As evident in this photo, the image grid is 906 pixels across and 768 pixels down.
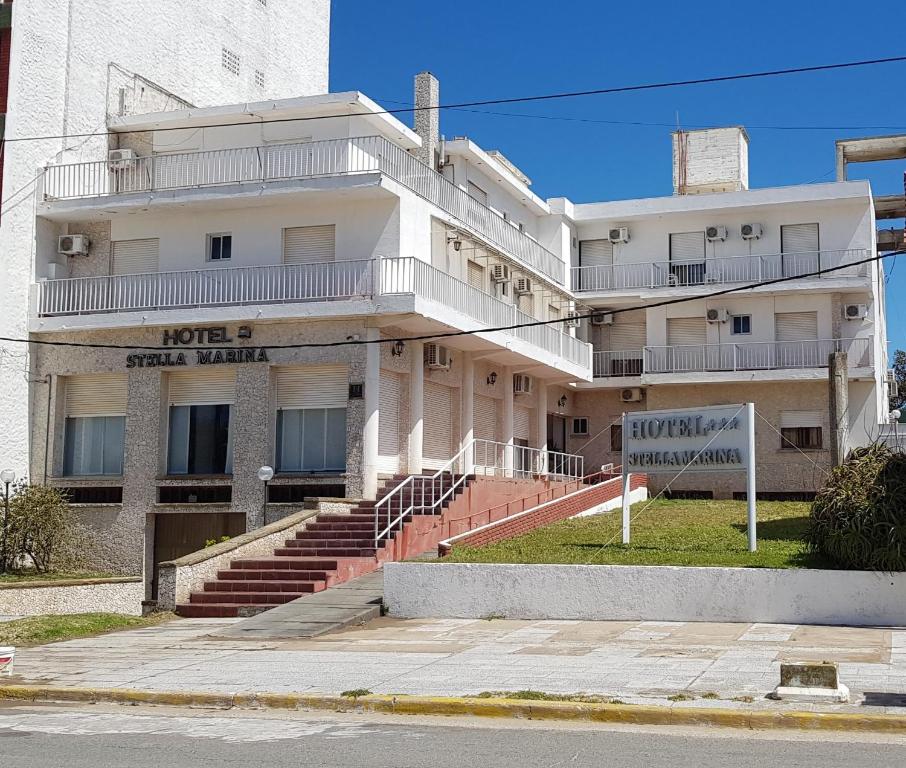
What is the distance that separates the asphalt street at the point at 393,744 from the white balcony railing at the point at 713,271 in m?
28.4

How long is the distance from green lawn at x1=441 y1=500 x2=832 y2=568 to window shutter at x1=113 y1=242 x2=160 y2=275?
1099 cm

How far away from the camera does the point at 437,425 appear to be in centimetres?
2853

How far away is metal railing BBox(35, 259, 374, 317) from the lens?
25.4m

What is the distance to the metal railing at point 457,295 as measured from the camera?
24.8 m

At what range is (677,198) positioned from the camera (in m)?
38.4

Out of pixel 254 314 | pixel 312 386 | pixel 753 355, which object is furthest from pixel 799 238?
pixel 254 314

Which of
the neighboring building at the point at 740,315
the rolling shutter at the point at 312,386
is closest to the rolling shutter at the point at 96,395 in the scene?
the rolling shutter at the point at 312,386

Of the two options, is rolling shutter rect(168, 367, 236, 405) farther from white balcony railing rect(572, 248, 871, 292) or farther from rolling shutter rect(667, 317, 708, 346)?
rolling shutter rect(667, 317, 708, 346)

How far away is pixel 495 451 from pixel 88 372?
10.8m

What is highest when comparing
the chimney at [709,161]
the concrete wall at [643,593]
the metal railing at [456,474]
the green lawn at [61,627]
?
the chimney at [709,161]

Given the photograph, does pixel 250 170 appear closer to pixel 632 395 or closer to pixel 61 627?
pixel 61 627

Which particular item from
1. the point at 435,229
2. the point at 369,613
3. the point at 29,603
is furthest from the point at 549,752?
the point at 435,229

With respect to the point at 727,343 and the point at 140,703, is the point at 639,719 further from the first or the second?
the point at 727,343

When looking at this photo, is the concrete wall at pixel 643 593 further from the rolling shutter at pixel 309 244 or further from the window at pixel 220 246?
the window at pixel 220 246
